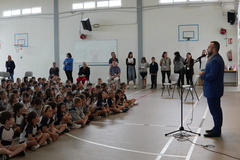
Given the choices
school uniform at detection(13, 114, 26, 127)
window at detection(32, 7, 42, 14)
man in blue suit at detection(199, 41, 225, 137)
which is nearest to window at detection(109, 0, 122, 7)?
window at detection(32, 7, 42, 14)

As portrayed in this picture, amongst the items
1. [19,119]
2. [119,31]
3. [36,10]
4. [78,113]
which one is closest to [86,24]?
[119,31]

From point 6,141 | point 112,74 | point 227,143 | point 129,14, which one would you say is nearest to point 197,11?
point 129,14

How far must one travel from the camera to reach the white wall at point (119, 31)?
13.0 m

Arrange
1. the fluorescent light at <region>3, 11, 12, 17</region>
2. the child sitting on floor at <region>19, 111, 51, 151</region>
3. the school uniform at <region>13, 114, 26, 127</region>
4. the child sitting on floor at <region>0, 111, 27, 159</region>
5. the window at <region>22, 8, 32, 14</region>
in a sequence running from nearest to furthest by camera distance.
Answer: the child sitting on floor at <region>0, 111, 27, 159</region>, the child sitting on floor at <region>19, 111, 51, 151</region>, the school uniform at <region>13, 114, 26, 127</region>, the window at <region>22, 8, 32, 14</region>, the fluorescent light at <region>3, 11, 12, 17</region>

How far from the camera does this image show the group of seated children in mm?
3641

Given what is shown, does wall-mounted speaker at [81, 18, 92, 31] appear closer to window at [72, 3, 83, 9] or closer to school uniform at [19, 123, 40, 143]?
window at [72, 3, 83, 9]

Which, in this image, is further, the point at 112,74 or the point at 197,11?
the point at 197,11

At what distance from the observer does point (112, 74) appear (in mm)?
11383

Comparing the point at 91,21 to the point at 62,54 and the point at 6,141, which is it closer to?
the point at 62,54

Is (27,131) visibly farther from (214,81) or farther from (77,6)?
(77,6)

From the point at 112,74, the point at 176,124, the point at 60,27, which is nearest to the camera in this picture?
the point at 176,124

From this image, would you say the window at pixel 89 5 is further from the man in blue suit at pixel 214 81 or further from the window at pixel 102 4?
the man in blue suit at pixel 214 81

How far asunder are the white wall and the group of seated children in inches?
266

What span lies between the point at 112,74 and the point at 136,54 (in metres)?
3.14
